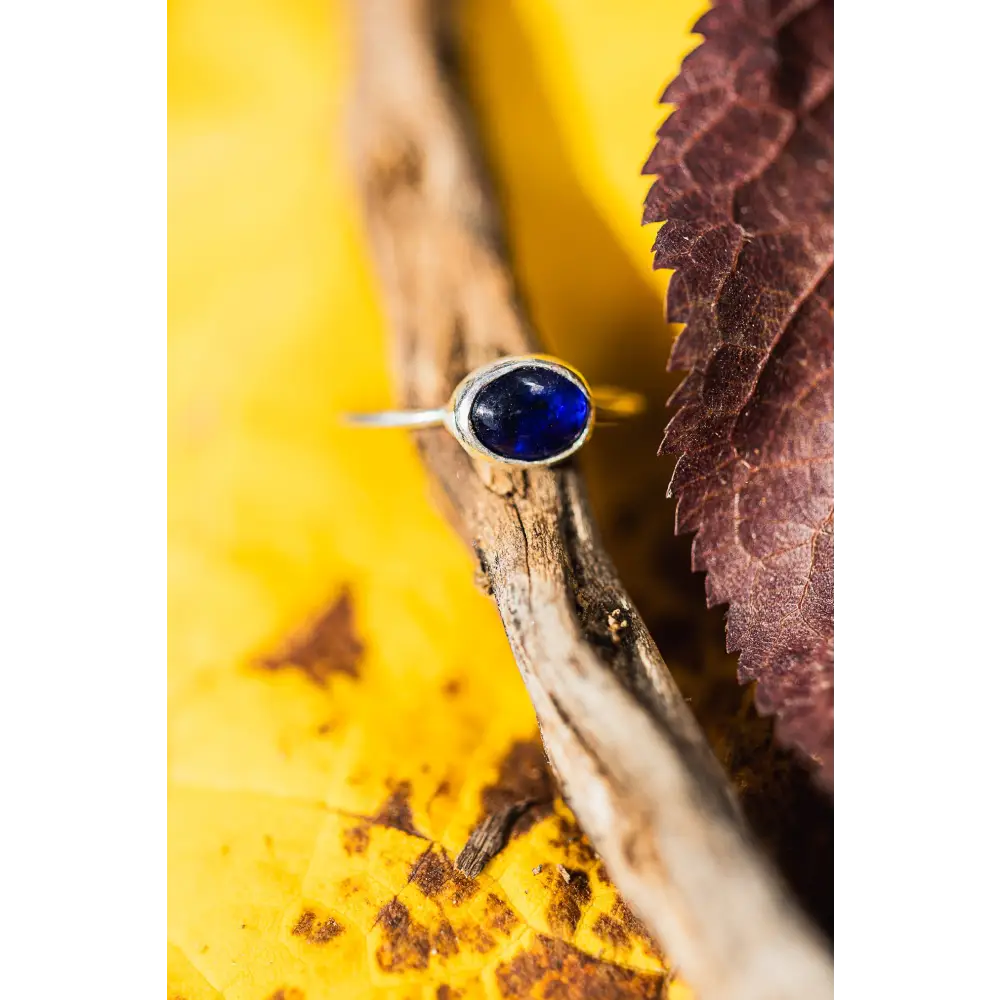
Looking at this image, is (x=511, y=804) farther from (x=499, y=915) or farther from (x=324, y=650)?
(x=324, y=650)

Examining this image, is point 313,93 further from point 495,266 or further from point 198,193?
point 495,266

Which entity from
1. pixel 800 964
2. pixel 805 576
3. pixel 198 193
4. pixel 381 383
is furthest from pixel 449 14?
pixel 800 964

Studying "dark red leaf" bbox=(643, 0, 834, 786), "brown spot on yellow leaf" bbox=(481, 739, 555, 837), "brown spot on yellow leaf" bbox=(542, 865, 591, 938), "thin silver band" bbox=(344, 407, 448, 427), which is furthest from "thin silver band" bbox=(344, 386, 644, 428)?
"brown spot on yellow leaf" bbox=(542, 865, 591, 938)

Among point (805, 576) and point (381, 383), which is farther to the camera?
point (381, 383)

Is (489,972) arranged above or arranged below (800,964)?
below

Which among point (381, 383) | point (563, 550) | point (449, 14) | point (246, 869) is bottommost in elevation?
point (246, 869)

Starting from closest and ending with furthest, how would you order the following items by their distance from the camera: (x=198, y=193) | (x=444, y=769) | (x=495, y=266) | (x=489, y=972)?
(x=489, y=972) → (x=444, y=769) → (x=495, y=266) → (x=198, y=193)

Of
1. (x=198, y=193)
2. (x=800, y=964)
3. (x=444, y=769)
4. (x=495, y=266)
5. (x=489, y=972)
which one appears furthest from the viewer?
(x=198, y=193)

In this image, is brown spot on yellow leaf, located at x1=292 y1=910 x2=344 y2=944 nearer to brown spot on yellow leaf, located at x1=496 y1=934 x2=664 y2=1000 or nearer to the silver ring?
brown spot on yellow leaf, located at x1=496 y1=934 x2=664 y2=1000
